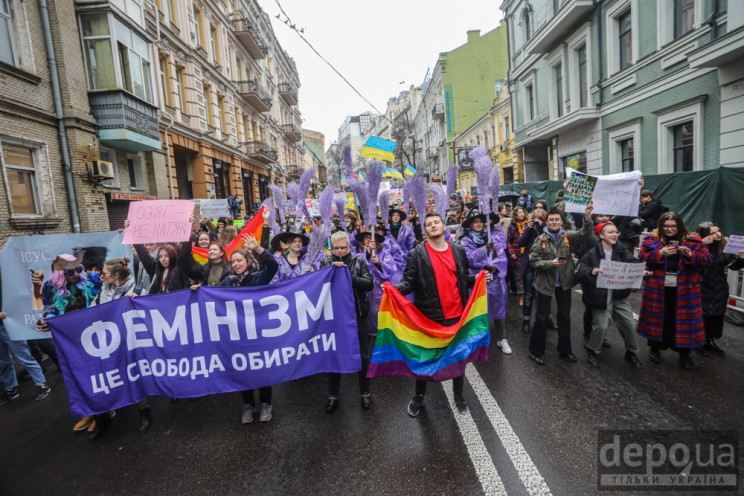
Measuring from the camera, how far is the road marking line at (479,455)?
2.54 m

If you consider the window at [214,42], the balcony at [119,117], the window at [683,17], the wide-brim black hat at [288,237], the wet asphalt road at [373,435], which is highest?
the window at [214,42]

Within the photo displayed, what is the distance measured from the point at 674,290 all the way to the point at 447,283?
288 cm

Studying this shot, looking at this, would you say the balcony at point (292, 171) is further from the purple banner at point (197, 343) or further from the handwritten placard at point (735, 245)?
the handwritten placard at point (735, 245)

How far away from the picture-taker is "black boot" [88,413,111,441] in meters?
3.49

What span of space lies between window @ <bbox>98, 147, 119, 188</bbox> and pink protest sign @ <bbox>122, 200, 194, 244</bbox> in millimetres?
9919

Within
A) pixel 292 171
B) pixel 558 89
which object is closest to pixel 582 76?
pixel 558 89

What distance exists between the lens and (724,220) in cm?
673

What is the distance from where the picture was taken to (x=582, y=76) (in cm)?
1527

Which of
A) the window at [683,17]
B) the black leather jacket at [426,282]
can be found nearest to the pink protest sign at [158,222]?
the black leather jacket at [426,282]

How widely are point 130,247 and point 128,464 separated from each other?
3.19 meters

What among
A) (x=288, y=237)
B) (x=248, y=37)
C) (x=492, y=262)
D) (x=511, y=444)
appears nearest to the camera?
(x=511, y=444)

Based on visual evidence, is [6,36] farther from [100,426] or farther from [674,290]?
[674,290]

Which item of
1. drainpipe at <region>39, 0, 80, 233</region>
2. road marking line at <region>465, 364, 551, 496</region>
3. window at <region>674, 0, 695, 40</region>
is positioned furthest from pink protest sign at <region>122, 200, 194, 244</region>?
window at <region>674, 0, 695, 40</region>

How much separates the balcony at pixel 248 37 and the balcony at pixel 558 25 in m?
17.3
